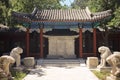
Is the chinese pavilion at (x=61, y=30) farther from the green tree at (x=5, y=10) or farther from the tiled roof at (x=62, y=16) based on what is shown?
the green tree at (x=5, y=10)

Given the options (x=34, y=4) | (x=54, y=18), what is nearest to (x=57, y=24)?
(x=54, y=18)

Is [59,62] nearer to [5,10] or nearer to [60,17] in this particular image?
[60,17]

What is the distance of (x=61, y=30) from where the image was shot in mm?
20875

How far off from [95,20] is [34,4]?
14.7 metres

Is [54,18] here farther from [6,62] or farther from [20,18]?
[6,62]

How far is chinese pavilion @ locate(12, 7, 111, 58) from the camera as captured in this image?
61.0ft

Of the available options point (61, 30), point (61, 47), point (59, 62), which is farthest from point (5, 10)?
point (59, 62)

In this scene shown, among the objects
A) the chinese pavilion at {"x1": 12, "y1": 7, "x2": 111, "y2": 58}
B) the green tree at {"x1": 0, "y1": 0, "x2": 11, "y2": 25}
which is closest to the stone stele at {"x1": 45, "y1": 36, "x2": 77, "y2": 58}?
the chinese pavilion at {"x1": 12, "y1": 7, "x2": 111, "y2": 58}

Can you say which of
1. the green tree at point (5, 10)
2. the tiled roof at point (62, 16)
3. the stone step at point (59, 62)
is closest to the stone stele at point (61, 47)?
the stone step at point (59, 62)

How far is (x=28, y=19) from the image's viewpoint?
18.2 m

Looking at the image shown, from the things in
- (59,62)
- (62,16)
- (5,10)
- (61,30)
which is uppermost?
(5,10)

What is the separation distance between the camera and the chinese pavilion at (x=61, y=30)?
18594 millimetres

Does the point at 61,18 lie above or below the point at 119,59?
above

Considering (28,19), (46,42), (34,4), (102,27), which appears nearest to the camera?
(28,19)
